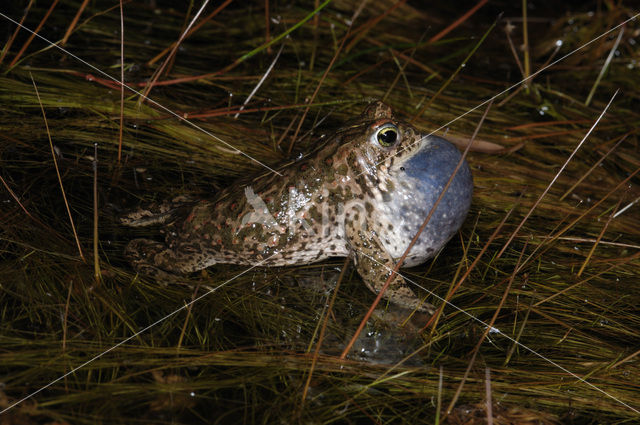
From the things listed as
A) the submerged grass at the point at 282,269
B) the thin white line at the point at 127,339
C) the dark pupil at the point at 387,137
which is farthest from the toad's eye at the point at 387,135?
the thin white line at the point at 127,339

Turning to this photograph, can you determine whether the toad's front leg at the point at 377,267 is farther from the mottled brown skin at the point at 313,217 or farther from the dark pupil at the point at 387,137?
the dark pupil at the point at 387,137

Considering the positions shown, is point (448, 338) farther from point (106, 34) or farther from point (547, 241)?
point (106, 34)

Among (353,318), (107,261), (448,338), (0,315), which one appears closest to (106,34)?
(107,261)

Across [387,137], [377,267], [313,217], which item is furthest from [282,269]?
[387,137]

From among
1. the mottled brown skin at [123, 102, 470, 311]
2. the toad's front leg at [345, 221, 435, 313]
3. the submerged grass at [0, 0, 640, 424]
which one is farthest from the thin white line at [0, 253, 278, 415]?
the toad's front leg at [345, 221, 435, 313]

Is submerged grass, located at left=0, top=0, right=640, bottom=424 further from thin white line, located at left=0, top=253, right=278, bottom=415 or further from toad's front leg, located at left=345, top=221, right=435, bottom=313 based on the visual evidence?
toad's front leg, located at left=345, top=221, right=435, bottom=313

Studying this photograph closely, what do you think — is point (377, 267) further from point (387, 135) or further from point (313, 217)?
point (387, 135)

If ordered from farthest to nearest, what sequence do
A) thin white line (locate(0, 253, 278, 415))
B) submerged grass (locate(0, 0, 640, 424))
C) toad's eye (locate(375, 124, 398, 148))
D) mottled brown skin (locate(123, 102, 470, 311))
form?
mottled brown skin (locate(123, 102, 470, 311)) → toad's eye (locate(375, 124, 398, 148)) → submerged grass (locate(0, 0, 640, 424)) → thin white line (locate(0, 253, 278, 415))
